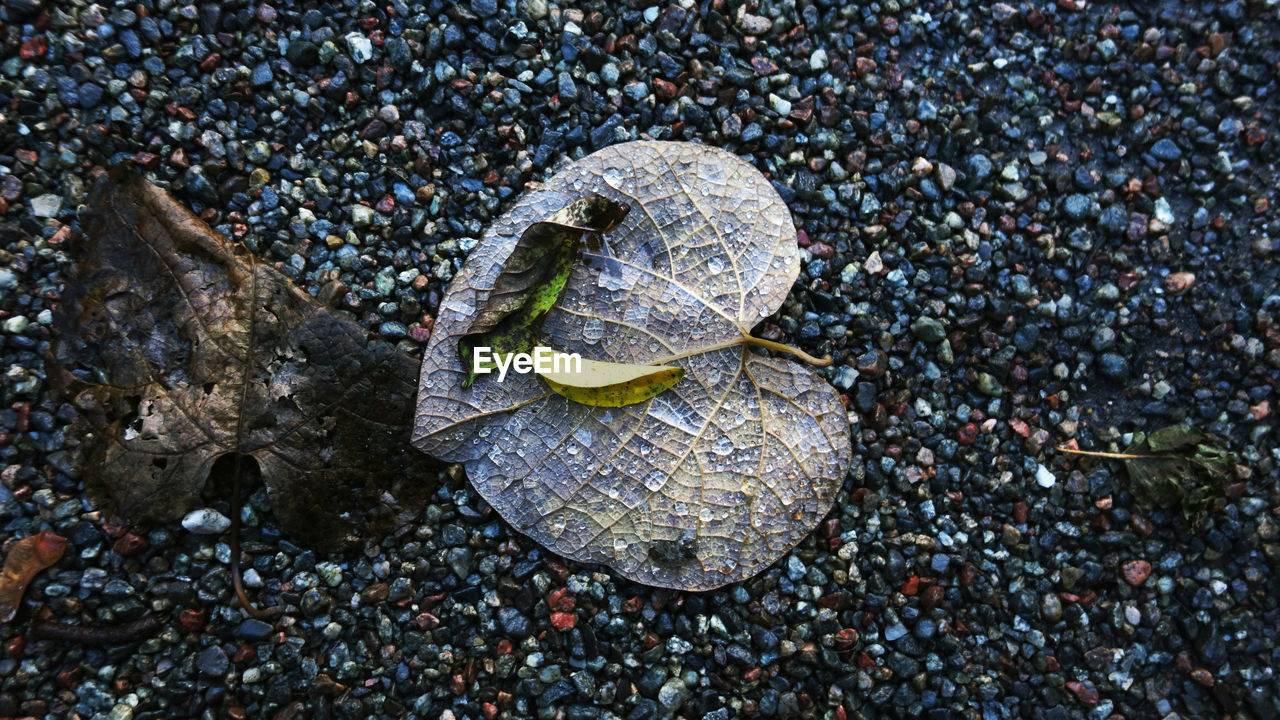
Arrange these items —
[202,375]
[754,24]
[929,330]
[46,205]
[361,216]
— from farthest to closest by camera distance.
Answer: [754,24] → [929,330] → [361,216] → [46,205] → [202,375]

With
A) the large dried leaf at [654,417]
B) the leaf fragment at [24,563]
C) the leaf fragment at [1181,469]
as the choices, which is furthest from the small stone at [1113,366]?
the leaf fragment at [24,563]

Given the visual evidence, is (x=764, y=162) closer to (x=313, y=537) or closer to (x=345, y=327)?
(x=345, y=327)

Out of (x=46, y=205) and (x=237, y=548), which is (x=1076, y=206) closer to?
(x=237, y=548)

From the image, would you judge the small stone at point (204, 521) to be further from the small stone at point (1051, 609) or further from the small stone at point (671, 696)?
the small stone at point (1051, 609)

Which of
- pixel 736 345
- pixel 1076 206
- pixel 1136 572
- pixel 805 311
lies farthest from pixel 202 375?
pixel 1136 572

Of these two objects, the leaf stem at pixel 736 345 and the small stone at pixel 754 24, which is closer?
the leaf stem at pixel 736 345

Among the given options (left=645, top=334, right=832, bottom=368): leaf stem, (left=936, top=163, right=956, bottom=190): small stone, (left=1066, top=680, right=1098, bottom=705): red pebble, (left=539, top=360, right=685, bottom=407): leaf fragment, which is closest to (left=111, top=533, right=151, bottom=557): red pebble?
(left=539, top=360, right=685, bottom=407): leaf fragment
